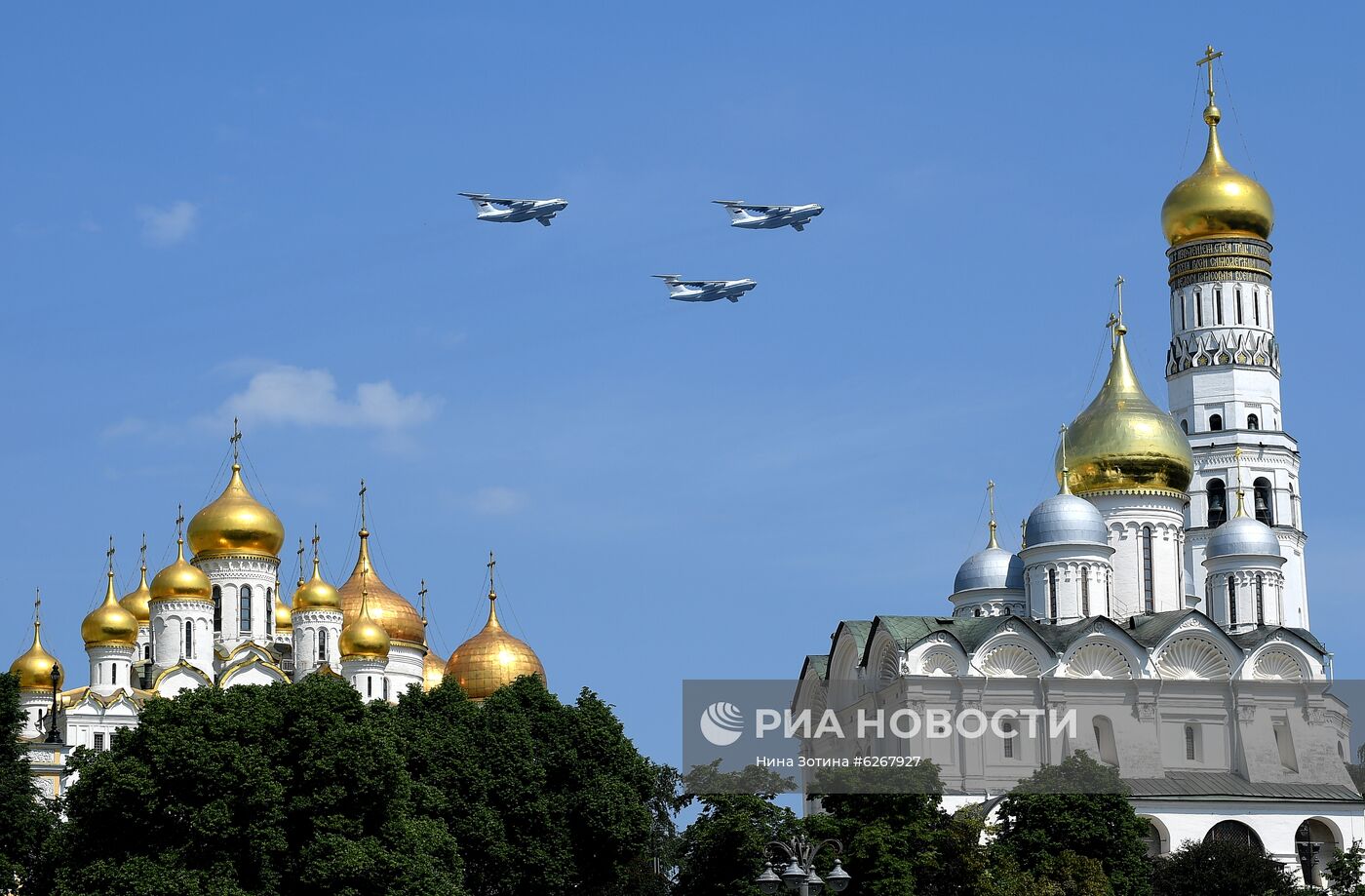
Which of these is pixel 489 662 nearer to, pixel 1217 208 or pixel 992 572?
pixel 992 572

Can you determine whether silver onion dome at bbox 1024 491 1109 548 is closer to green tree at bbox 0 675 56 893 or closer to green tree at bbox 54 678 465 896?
green tree at bbox 54 678 465 896

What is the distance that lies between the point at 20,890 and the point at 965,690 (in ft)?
77.2

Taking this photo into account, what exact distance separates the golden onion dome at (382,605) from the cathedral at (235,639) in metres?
0.04

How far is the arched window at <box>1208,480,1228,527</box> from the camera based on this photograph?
7319 cm

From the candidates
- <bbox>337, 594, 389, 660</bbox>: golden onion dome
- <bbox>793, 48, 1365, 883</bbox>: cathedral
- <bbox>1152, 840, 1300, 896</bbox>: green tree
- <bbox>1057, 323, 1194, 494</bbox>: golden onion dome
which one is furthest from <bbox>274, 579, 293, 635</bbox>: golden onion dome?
<bbox>1152, 840, 1300, 896</bbox>: green tree

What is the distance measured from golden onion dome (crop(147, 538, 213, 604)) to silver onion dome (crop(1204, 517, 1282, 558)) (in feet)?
92.1

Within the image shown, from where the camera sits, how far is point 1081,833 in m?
51.2

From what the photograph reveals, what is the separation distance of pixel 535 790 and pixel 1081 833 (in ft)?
36.6

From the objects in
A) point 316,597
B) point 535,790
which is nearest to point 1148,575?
point 535,790

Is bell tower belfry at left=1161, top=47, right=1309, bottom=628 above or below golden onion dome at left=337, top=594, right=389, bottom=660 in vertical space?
above

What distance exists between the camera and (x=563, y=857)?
51.6 metres

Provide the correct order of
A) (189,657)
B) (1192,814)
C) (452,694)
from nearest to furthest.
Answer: (452,694)
(1192,814)
(189,657)

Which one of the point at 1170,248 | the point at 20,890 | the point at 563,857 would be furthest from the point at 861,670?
the point at 20,890

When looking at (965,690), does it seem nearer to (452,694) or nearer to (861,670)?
(861,670)
